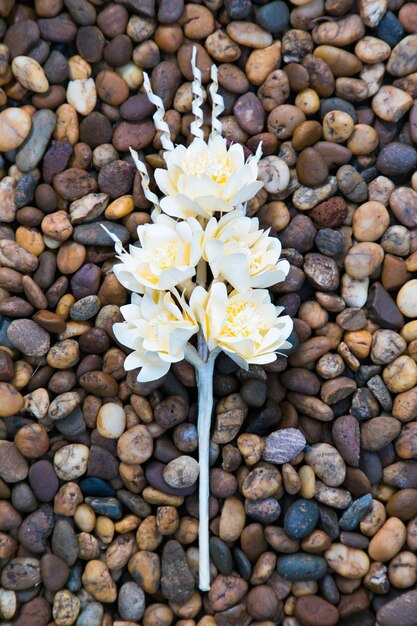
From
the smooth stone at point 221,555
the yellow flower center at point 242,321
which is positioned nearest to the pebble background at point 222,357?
the smooth stone at point 221,555

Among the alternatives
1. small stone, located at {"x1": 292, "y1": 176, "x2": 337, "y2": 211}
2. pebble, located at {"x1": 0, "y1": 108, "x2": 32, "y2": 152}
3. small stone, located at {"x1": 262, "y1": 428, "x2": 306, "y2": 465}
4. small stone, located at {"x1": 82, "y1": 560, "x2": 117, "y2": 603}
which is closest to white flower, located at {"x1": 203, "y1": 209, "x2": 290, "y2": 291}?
small stone, located at {"x1": 292, "y1": 176, "x2": 337, "y2": 211}

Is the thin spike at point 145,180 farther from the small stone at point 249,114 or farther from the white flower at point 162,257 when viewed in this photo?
the small stone at point 249,114

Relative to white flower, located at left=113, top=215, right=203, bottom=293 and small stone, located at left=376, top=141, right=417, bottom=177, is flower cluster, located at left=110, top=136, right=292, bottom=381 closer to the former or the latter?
white flower, located at left=113, top=215, right=203, bottom=293

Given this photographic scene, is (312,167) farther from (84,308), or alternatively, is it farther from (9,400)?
(9,400)

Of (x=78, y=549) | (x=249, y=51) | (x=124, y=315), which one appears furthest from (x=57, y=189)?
(x=78, y=549)

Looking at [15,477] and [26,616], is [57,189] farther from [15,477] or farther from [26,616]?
[26,616]

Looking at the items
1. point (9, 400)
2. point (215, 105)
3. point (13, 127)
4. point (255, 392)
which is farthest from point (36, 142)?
point (255, 392)
